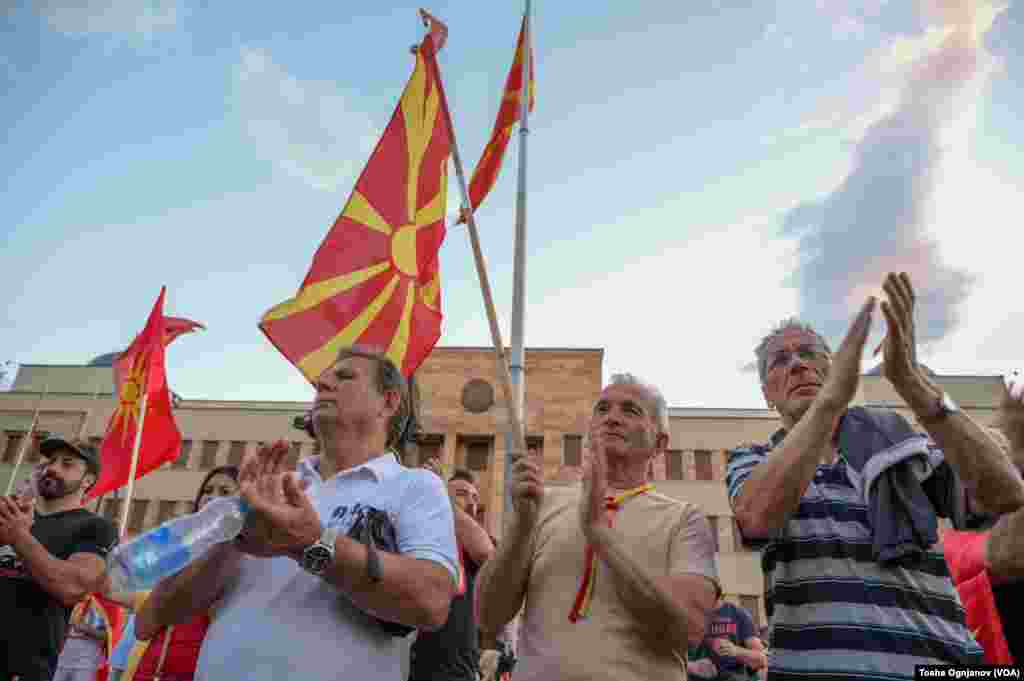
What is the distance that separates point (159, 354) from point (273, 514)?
9210 mm

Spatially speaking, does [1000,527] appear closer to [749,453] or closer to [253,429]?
[749,453]

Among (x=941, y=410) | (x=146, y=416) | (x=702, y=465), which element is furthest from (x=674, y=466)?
(x=941, y=410)

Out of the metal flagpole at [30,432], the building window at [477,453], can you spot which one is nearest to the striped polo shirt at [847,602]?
the building window at [477,453]

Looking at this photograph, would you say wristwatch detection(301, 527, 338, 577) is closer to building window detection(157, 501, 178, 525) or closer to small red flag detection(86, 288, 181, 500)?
small red flag detection(86, 288, 181, 500)

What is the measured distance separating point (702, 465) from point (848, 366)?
29.6 meters

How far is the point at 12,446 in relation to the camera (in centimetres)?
3388

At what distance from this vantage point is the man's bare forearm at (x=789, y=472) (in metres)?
2.11

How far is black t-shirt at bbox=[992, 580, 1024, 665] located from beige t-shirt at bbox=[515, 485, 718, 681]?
1.10m

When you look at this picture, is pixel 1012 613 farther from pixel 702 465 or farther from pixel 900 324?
pixel 702 465

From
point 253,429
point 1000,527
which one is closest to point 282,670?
point 1000,527

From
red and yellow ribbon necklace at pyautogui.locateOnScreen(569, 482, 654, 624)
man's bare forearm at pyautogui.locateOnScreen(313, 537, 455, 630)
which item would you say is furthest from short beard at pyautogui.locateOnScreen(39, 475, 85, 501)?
red and yellow ribbon necklace at pyautogui.locateOnScreen(569, 482, 654, 624)

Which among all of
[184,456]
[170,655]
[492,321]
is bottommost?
[170,655]

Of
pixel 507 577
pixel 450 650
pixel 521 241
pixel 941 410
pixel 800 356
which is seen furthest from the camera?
pixel 521 241

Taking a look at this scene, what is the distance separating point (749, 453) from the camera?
2570mm
